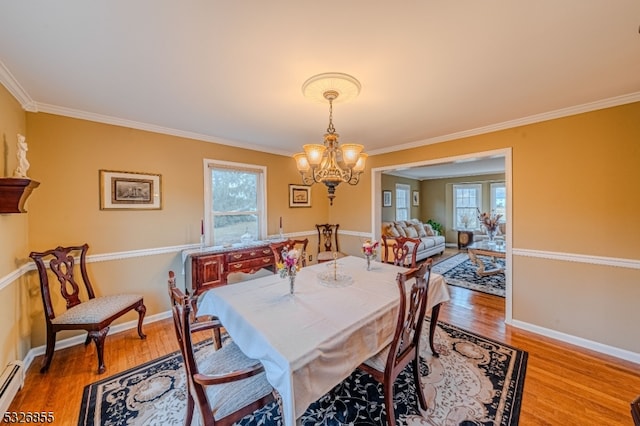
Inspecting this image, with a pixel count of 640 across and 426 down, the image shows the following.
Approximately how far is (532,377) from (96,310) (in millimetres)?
3813

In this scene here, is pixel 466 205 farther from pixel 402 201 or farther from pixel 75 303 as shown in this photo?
pixel 75 303

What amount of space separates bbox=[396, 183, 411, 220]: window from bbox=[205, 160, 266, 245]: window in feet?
16.4

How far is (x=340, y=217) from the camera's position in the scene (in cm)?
503

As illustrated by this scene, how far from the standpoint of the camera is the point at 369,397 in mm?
1839

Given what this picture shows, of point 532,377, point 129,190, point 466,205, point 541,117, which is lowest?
point 532,377

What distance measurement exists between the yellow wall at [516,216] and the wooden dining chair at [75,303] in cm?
15

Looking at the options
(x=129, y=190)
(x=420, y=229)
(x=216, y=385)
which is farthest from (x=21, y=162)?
(x=420, y=229)

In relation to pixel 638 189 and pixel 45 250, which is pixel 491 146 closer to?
pixel 638 189

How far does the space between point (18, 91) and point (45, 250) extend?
1.45 m

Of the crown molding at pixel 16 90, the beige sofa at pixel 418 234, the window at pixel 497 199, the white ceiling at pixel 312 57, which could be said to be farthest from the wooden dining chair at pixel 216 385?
the window at pixel 497 199

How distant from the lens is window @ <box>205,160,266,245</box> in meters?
3.57

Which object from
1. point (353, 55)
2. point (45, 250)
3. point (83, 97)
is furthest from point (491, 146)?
point (45, 250)

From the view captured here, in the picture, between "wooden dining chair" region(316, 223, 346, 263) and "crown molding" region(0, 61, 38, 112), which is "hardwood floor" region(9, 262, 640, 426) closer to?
"crown molding" region(0, 61, 38, 112)

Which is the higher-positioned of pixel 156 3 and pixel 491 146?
pixel 156 3
